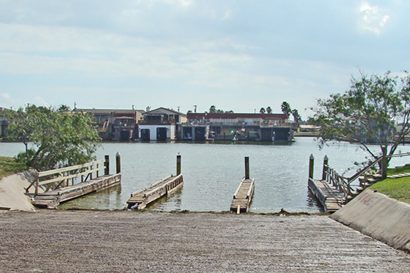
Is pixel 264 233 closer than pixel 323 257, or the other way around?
pixel 323 257

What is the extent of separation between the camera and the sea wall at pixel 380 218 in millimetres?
13648

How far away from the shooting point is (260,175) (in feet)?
178

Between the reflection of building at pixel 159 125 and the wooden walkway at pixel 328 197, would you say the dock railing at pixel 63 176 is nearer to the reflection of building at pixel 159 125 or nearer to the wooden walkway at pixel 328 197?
the wooden walkway at pixel 328 197

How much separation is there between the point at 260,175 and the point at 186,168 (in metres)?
10.3

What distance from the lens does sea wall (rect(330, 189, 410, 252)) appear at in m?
13.6

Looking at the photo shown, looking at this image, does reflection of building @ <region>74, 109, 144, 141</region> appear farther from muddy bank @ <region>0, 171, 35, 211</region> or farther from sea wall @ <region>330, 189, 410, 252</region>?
sea wall @ <region>330, 189, 410, 252</region>

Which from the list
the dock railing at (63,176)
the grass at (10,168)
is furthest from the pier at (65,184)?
the grass at (10,168)

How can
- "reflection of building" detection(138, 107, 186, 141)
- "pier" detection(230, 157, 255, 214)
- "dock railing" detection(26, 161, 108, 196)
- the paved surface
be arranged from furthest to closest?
1. "reflection of building" detection(138, 107, 186, 141)
2. "dock railing" detection(26, 161, 108, 196)
3. "pier" detection(230, 157, 255, 214)
4. the paved surface

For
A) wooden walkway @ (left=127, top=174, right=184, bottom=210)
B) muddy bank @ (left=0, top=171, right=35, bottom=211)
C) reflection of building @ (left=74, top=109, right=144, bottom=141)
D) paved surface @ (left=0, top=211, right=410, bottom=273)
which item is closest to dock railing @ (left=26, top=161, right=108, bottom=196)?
muddy bank @ (left=0, top=171, right=35, bottom=211)

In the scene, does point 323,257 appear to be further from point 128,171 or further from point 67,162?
point 128,171

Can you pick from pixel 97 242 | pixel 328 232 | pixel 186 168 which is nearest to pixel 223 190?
pixel 186 168

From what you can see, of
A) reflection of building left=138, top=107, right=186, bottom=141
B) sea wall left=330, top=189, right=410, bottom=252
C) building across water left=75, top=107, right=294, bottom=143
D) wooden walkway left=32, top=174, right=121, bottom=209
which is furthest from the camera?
building across water left=75, top=107, right=294, bottom=143

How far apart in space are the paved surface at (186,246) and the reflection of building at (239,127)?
4873 inches

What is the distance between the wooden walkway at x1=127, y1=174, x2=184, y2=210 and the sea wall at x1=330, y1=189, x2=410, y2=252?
11.3m
